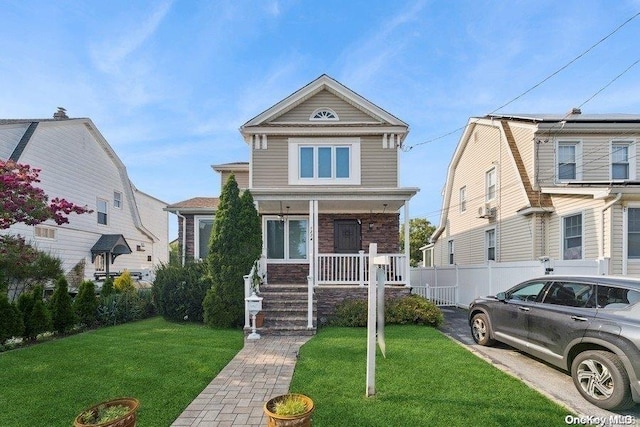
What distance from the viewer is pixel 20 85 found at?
9.42 metres

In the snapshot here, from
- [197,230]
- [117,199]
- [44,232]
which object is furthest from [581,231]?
[117,199]

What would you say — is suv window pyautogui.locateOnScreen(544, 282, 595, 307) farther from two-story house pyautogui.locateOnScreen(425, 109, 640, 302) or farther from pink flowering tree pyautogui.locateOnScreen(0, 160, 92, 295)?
pink flowering tree pyautogui.locateOnScreen(0, 160, 92, 295)

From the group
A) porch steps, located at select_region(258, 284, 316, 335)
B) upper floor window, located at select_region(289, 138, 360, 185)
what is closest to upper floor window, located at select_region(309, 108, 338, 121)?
upper floor window, located at select_region(289, 138, 360, 185)

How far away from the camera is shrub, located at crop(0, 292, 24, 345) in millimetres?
6438

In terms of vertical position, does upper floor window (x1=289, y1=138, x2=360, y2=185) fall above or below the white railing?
above

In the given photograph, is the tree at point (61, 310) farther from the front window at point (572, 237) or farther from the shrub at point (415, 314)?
the front window at point (572, 237)

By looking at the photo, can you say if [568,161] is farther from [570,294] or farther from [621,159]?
[570,294]

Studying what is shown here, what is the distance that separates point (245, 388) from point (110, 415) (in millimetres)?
2006

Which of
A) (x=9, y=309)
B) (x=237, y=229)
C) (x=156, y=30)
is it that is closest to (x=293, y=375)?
(x=237, y=229)

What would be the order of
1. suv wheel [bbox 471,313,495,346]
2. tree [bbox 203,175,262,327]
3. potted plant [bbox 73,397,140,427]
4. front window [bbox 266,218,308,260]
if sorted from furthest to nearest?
front window [bbox 266,218,308,260] < tree [bbox 203,175,262,327] < suv wheel [bbox 471,313,495,346] < potted plant [bbox 73,397,140,427]

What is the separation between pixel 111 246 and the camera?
635 inches

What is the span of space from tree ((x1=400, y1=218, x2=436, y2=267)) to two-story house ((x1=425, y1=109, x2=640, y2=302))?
47.6ft

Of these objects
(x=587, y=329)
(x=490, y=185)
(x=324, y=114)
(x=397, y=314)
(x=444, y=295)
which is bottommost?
(x=444, y=295)

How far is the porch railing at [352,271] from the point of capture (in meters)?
9.91
